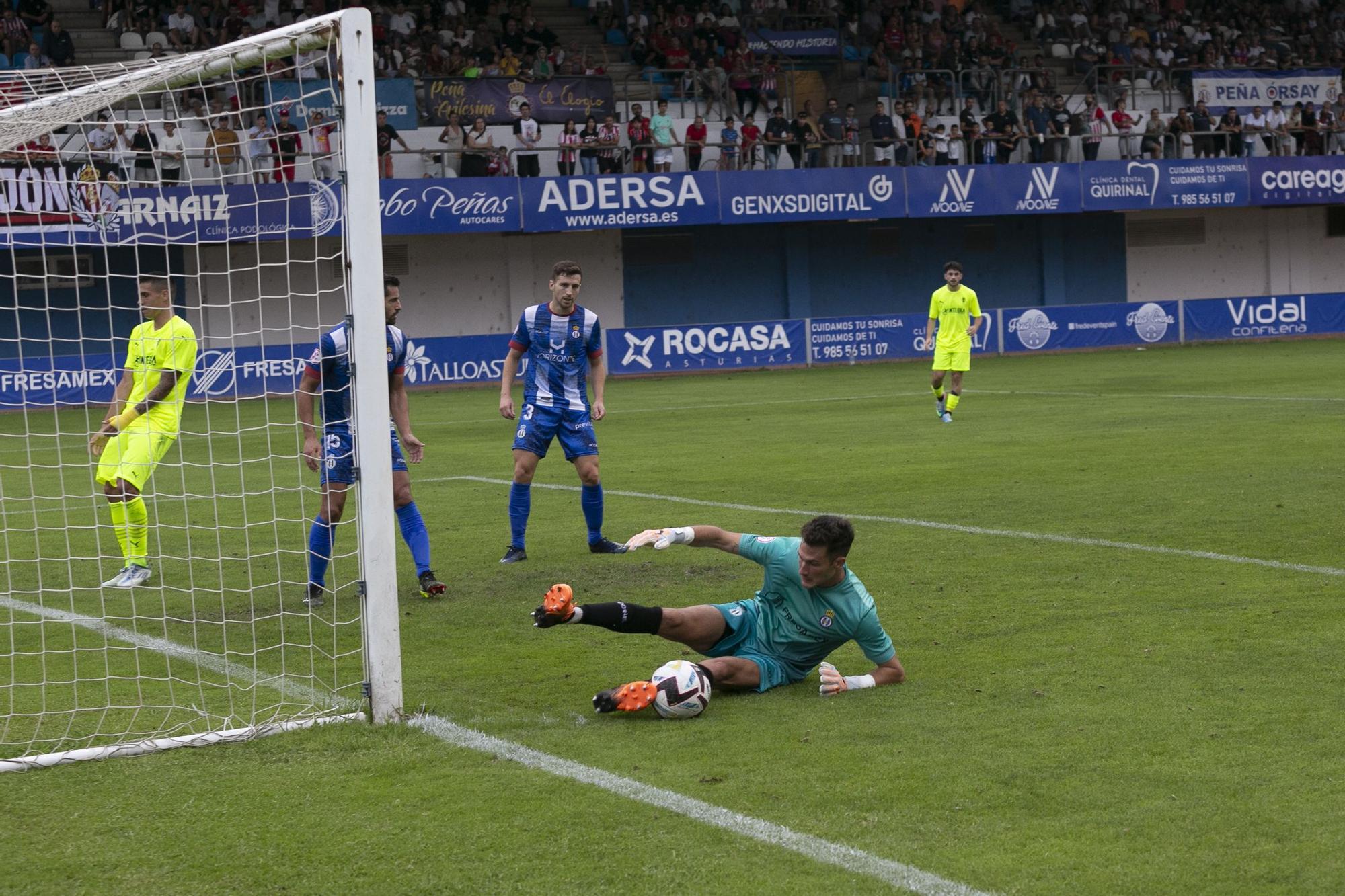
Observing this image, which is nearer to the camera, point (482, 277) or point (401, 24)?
point (401, 24)

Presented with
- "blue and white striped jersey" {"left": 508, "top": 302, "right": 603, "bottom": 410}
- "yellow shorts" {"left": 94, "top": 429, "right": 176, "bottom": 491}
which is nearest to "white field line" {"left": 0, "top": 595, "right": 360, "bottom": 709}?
"yellow shorts" {"left": 94, "top": 429, "right": 176, "bottom": 491}

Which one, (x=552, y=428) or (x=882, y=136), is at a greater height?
(x=882, y=136)

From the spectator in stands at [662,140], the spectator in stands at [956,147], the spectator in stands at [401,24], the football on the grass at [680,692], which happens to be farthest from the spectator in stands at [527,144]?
the football on the grass at [680,692]

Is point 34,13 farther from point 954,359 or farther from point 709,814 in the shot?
point 709,814

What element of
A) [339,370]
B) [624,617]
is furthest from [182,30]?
[624,617]

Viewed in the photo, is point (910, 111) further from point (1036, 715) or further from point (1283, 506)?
point (1036, 715)

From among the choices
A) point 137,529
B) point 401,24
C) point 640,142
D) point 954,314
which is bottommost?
point 137,529

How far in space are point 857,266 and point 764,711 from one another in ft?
107

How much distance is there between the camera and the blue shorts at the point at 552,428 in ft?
33.3

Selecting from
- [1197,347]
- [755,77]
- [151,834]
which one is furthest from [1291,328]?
[151,834]

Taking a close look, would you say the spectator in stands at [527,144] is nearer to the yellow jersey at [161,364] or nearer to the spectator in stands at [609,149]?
the spectator in stands at [609,149]

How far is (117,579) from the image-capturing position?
9094 mm

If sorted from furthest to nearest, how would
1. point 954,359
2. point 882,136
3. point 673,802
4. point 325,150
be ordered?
point 882,136 < point 954,359 < point 325,150 < point 673,802

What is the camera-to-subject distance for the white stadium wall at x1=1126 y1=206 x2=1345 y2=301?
40094mm
